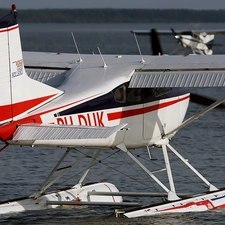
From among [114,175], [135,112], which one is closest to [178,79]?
[135,112]

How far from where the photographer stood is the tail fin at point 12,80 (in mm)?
10492

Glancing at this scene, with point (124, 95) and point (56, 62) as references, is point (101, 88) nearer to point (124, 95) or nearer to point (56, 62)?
point (124, 95)

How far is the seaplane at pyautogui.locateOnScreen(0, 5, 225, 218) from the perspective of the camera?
10.5 metres

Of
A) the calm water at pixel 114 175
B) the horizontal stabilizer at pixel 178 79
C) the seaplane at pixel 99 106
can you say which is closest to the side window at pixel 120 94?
the seaplane at pixel 99 106

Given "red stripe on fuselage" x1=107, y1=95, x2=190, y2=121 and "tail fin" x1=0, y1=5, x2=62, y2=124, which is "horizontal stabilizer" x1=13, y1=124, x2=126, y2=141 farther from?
"red stripe on fuselage" x1=107, y1=95, x2=190, y2=121

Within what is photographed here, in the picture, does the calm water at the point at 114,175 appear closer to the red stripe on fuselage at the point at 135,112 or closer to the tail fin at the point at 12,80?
the red stripe on fuselage at the point at 135,112

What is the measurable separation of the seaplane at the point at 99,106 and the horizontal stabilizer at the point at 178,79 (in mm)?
14

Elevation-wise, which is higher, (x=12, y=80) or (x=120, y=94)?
(x=120, y=94)

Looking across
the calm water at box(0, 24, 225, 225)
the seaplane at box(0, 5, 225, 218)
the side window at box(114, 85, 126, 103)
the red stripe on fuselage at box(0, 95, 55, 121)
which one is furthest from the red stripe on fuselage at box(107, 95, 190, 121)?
the red stripe on fuselage at box(0, 95, 55, 121)

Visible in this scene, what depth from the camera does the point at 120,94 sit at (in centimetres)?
1177

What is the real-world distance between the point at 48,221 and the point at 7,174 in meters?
3.35

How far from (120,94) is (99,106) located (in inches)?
21.6

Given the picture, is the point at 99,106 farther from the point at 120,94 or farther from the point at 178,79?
the point at 178,79

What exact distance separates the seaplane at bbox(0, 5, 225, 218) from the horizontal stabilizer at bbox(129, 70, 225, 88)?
0.5 inches
